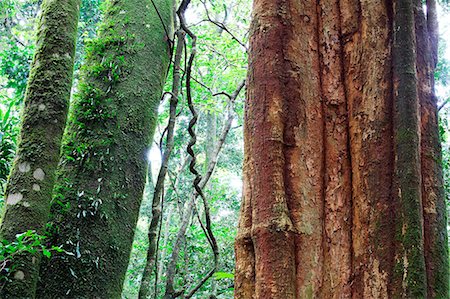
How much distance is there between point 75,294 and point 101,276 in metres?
0.20

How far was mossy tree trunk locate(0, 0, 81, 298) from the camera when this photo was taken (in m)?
2.58

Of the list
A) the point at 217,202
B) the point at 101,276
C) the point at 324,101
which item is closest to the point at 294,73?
the point at 324,101

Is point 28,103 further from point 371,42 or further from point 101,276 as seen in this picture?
point 371,42

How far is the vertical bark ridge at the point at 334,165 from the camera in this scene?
6.15ft

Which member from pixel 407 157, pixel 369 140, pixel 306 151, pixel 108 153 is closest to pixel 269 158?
pixel 306 151

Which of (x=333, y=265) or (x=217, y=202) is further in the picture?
(x=217, y=202)

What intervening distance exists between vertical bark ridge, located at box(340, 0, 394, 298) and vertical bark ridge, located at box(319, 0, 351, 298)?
0.03 metres

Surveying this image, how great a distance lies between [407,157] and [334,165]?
1.08ft

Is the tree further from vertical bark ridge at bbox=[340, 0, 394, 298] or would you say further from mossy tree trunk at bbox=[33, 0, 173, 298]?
mossy tree trunk at bbox=[33, 0, 173, 298]

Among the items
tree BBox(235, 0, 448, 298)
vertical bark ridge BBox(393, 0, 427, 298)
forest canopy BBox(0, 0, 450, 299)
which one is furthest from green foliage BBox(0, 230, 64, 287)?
vertical bark ridge BBox(393, 0, 427, 298)

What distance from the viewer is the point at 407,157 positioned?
5.84 feet

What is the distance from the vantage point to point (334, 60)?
220 centimetres

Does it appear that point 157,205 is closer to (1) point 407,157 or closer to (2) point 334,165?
(2) point 334,165

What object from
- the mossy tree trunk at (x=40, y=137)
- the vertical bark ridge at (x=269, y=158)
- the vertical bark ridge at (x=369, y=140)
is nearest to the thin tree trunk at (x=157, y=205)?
the mossy tree trunk at (x=40, y=137)
